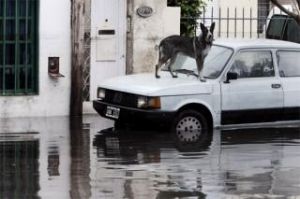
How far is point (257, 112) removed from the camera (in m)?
14.9

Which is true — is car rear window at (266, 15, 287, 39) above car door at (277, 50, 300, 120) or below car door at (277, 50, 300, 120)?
above

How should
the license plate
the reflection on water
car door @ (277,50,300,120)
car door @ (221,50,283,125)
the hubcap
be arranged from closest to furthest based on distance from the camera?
the reflection on water < the hubcap < the license plate < car door @ (221,50,283,125) < car door @ (277,50,300,120)

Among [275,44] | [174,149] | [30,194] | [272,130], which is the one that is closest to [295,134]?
[272,130]

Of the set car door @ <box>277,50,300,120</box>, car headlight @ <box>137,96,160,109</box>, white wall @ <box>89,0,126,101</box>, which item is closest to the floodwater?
car door @ <box>277,50,300,120</box>

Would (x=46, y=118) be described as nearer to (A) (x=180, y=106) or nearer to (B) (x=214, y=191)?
(A) (x=180, y=106)

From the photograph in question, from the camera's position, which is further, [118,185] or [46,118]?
[46,118]

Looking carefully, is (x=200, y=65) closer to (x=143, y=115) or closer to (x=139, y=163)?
(x=143, y=115)

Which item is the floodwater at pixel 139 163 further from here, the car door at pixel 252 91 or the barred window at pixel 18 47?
the barred window at pixel 18 47

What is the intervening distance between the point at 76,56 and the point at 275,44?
3.93 m

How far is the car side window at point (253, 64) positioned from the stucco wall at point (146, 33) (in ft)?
9.99

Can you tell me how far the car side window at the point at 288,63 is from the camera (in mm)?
15156

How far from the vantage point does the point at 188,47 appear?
15094 millimetres

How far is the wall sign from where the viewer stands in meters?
17.5

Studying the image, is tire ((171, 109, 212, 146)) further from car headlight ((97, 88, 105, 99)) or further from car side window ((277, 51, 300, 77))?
car side window ((277, 51, 300, 77))
